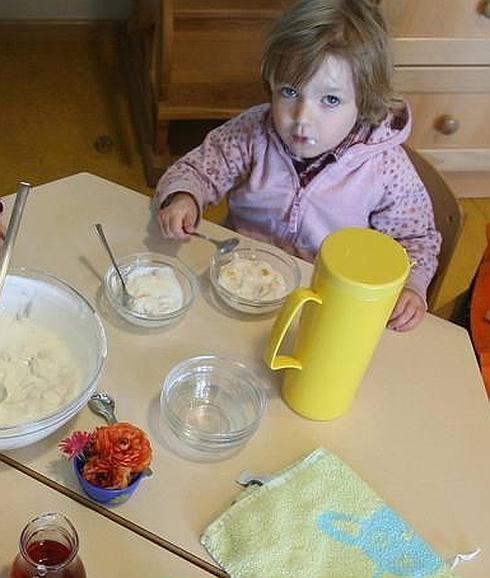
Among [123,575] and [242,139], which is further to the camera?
[242,139]

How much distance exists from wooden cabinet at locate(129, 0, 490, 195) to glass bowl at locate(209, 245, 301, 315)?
1.08 meters

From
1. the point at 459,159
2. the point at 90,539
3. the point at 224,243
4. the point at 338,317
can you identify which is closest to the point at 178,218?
the point at 224,243

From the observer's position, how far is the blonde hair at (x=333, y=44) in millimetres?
1294

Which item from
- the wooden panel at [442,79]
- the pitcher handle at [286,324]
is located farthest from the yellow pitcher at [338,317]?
the wooden panel at [442,79]

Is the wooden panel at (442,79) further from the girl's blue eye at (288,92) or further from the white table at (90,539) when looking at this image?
the white table at (90,539)

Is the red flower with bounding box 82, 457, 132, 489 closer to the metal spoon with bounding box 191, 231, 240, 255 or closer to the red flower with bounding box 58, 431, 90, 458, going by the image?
the red flower with bounding box 58, 431, 90, 458

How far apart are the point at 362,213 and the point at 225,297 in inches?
15.7

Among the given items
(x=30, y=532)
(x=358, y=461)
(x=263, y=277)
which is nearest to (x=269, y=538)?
(x=358, y=461)

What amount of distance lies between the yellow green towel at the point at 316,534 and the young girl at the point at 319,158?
0.30m

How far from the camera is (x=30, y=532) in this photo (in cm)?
81

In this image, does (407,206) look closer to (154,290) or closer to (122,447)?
(154,290)

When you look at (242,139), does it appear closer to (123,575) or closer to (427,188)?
(427,188)

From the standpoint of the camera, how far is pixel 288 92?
1.34 m

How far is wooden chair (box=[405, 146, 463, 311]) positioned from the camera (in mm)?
1389
